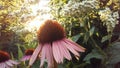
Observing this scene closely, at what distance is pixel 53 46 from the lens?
101 centimetres

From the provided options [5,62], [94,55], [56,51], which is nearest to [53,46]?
[56,51]

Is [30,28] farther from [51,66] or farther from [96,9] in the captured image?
[51,66]

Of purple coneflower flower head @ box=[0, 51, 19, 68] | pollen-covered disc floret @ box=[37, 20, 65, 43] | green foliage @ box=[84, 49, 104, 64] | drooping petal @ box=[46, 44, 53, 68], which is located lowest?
purple coneflower flower head @ box=[0, 51, 19, 68]

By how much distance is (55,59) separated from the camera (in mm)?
961

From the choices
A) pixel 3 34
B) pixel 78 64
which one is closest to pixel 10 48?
pixel 3 34

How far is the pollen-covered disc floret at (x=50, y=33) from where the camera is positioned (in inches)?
41.5

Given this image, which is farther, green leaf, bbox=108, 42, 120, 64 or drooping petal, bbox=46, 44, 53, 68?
green leaf, bbox=108, 42, 120, 64

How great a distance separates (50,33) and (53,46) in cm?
8

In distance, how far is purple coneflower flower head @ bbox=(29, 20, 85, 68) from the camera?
979mm

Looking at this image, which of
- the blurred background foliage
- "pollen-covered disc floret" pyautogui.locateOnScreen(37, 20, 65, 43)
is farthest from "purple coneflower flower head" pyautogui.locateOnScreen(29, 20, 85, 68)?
the blurred background foliage

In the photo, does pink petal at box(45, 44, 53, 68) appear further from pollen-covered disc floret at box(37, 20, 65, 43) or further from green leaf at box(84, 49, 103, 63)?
green leaf at box(84, 49, 103, 63)

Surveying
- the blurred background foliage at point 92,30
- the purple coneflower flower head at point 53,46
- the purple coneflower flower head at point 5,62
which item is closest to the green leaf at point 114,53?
the blurred background foliage at point 92,30

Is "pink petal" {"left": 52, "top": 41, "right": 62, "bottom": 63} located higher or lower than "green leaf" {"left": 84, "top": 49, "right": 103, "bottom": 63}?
higher

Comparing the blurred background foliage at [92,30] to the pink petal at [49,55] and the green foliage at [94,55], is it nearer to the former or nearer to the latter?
the green foliage at [94,55]
